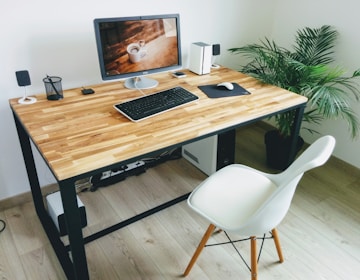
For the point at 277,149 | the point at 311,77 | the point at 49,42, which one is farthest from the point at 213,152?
the point at 49,42

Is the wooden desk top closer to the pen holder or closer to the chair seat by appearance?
the pen holder

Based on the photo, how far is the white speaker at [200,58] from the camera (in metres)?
2.15

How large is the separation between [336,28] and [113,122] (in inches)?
74.7

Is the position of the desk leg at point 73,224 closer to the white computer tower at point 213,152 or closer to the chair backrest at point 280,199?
the chair backrest at point 280,199

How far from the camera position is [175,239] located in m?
1.94

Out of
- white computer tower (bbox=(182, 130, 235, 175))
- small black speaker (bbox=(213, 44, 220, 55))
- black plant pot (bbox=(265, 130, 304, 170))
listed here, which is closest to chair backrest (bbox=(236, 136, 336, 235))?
white computer tower (bbox=(182, 130, 235, 175))

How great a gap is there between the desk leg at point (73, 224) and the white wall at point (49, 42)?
3.37 ft

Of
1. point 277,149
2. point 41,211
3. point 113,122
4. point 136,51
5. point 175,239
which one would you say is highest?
point 136,51

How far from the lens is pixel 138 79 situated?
79.2 inches

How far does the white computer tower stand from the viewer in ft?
7.63

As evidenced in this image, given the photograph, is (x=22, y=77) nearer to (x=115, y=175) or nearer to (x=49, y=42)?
(x=49, y=42)

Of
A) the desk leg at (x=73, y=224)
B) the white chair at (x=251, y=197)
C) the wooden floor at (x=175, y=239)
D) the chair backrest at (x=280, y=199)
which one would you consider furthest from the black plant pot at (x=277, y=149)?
the desk leg at (x=73, y=224)

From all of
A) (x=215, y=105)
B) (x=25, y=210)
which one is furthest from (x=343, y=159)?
(x=25, y=210)

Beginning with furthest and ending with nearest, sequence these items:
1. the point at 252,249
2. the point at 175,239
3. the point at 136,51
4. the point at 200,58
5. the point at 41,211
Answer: the point at 200,58
the point at 41,211
the point at 175,239
the point at 136,51
the point at 252,249
